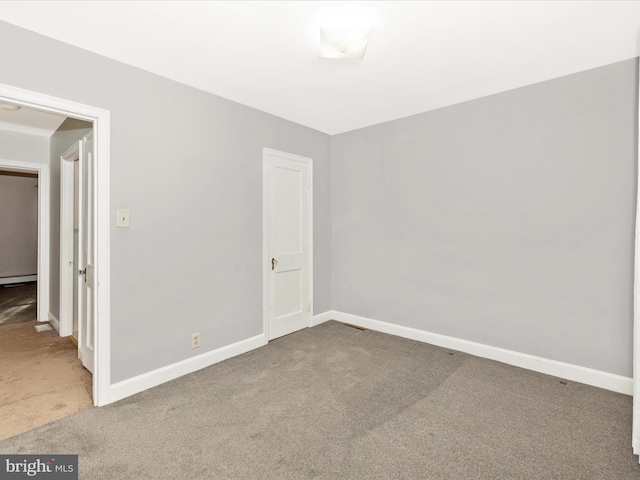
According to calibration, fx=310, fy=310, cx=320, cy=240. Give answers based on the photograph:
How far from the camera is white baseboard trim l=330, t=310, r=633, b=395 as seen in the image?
249 centimetres

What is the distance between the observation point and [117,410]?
2236mm

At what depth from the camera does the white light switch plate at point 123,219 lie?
7.86ft

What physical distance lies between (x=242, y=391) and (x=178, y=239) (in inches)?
55.3

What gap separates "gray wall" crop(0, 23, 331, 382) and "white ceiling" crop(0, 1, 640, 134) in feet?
0.58

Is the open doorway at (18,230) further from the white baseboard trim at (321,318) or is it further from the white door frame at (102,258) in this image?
the white baseboard trim at (321,318)

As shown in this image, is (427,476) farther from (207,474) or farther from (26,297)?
(26,297)

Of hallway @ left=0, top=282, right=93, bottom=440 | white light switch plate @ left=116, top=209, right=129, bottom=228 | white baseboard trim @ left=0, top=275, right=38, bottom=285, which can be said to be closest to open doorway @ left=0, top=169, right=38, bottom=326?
white baseboard trim @ left=0, top=275, right=38, bottom=285

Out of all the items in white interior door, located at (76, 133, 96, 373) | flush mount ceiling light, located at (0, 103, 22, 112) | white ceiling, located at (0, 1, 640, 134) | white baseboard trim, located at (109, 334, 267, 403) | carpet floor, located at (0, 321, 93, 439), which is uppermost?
white ceiling, located at (0, 1, 640, 134)

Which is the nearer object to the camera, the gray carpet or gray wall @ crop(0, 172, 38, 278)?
the gray carpet

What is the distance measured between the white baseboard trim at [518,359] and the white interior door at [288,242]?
0.91 m

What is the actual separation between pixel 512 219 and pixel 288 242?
2.41 metres

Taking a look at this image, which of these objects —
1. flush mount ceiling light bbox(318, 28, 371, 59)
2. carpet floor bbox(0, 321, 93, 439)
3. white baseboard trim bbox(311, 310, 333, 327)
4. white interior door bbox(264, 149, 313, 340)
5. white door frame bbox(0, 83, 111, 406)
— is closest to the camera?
flush mount ceiling light bbox(318, 28, 371, 59)

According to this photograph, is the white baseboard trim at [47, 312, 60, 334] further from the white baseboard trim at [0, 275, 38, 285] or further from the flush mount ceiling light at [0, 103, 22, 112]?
the white baseboard trim at [0, 275, 38, 285]

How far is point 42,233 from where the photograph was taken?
4246 millimetres
